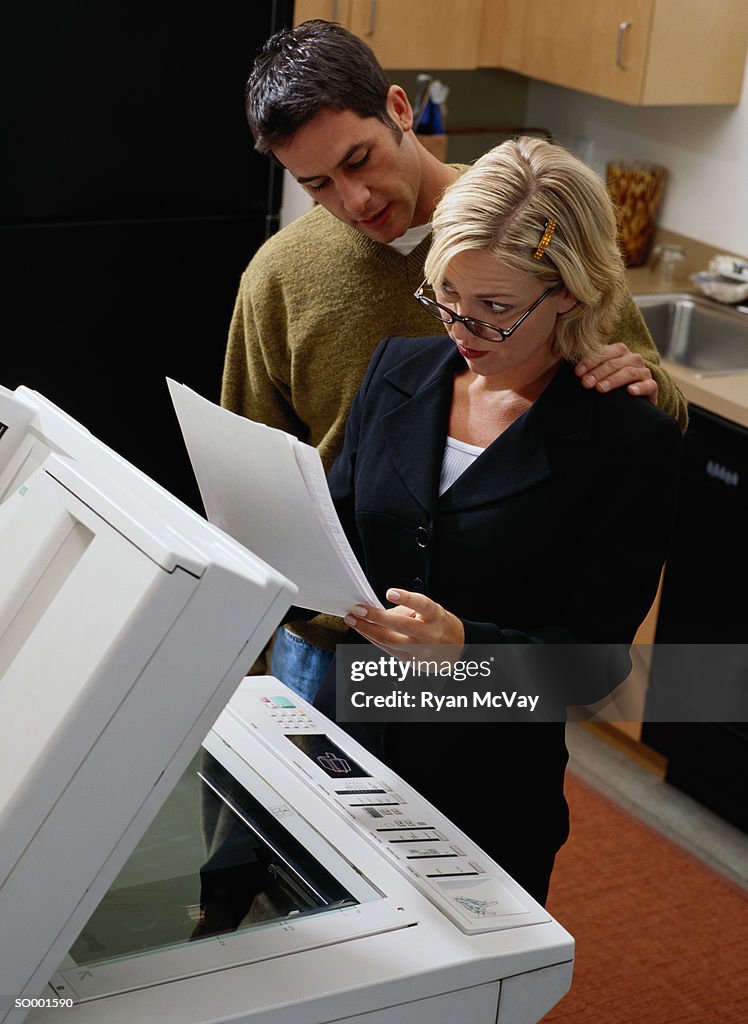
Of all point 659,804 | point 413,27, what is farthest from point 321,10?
point 659,804

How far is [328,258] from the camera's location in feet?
6.08

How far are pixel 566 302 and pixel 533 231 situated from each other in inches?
4.1

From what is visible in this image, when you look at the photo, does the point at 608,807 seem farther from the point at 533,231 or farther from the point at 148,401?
the point at 533,231

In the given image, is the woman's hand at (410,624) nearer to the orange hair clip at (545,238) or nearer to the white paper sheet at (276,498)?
the white paper sheet at (276,498)

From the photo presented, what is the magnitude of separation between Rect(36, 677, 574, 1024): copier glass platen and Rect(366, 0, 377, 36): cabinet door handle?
208cm

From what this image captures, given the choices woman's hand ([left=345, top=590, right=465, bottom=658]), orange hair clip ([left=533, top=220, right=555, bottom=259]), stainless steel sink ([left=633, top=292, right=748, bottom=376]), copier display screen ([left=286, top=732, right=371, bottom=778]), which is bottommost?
copier display screen ([left=286, top=732, right=371, bottom=778])

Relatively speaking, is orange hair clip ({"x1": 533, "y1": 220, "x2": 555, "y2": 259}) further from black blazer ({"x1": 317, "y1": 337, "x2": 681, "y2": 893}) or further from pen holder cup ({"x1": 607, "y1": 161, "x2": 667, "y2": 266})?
pen holder cup ({"x1": 607, "y1": 161, "x2": 667, "y2": 266})

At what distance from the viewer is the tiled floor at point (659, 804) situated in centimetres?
282

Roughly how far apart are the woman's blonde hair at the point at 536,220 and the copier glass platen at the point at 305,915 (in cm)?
57

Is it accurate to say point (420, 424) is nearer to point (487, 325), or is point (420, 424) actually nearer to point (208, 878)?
point (487, 325)

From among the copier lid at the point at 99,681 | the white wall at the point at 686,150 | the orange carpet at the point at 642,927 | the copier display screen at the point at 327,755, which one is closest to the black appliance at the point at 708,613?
the orange carpet at the point at 642,927

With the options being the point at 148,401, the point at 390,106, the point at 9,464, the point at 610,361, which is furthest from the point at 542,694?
the point at 148,401

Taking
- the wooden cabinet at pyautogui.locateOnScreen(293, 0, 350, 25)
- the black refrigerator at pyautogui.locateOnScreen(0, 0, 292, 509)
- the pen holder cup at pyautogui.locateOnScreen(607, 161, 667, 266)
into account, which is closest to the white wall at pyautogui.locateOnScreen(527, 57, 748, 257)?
the pen holder cup at pyautogui.locateOnScreen(607, 161, 667, 266)

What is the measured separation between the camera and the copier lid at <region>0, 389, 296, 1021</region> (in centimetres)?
97
